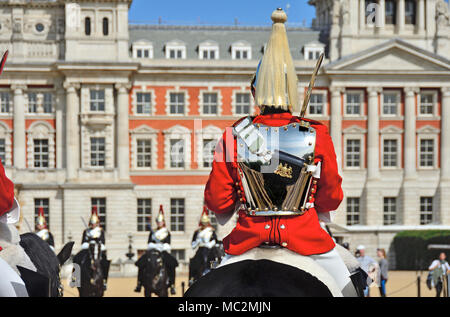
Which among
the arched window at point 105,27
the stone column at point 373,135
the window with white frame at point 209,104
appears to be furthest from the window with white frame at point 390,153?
the arched window at point 105,27

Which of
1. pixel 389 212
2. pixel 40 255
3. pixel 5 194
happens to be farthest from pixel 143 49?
pixel 5 194

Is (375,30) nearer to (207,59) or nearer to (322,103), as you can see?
(322,103)

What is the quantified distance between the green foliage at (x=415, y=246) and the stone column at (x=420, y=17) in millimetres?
10438

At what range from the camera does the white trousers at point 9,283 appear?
5.57 metres

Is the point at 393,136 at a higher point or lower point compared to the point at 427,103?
lower

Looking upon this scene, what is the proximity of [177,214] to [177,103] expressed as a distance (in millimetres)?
5524

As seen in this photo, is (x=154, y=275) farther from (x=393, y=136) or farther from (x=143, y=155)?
(x=393, y=136)

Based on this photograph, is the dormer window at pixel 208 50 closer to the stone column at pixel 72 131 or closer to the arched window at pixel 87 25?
the arched window at pixel 87 25

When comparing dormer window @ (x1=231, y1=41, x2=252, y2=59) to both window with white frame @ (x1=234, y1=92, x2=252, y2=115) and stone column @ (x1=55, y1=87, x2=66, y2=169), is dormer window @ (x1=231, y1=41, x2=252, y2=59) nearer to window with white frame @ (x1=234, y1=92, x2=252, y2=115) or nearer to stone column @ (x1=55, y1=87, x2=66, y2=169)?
window with white frame @ (x1=234, y1=92, x2=252, y2=115)

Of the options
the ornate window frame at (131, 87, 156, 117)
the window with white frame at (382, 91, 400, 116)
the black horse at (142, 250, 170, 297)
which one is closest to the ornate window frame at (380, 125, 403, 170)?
the window with white frame at (382, 91, 400, 116)

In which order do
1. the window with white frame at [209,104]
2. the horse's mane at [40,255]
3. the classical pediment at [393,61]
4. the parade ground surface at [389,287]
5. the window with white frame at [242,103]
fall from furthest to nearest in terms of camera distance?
the window with white frame at [242,103]
the window with white frame at [209,104]
the classical pediment at [393,61]
the parade ground surface at [389,287]
the horse's mane at [40,255]

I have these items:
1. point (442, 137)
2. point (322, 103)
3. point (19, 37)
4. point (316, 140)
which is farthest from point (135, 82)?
point (316, 140)

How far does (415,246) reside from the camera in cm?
4041
